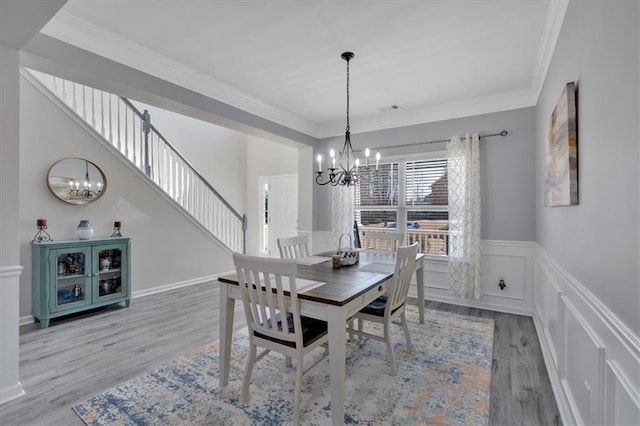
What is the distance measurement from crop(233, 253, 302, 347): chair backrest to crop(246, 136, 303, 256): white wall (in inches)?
194

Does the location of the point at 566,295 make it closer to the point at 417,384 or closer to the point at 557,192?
the point at 557,192

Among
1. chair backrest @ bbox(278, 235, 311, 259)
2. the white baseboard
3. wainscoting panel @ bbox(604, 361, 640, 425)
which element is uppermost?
chair backrest @ bbox(278, 235, 311, 259)

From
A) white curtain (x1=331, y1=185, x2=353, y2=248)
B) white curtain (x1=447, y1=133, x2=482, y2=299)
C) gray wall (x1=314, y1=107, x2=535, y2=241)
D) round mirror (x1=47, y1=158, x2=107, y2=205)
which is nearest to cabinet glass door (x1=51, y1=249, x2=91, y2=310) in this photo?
round mirror (x1=47, y1=158, x2=107, y2=205)

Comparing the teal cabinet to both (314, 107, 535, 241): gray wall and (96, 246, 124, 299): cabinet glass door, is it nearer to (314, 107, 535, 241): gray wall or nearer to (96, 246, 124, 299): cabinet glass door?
(96, 246, 124, 299): cabinet glass door

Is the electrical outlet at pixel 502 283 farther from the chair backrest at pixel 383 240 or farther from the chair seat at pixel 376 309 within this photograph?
the chair seat at pixel 376 309

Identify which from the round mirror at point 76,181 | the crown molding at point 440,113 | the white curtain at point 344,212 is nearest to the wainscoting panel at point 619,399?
the crown molding at point 440,113

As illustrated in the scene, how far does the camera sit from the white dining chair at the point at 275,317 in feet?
5.93

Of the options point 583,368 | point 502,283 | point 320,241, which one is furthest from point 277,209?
point 583,368

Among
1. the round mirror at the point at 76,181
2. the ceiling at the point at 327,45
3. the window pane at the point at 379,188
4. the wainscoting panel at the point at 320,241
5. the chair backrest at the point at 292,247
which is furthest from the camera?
the wainscoting panel at the point at 320,241

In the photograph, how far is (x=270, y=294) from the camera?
1876 mm

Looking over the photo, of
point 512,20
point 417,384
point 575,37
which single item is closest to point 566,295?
Result: point 417,384

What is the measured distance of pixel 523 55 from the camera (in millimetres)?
2828

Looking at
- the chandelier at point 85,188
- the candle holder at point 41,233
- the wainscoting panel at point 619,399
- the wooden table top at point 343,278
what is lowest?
the wainscoting panel at point 619,399

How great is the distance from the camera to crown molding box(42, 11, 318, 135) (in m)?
2.28
